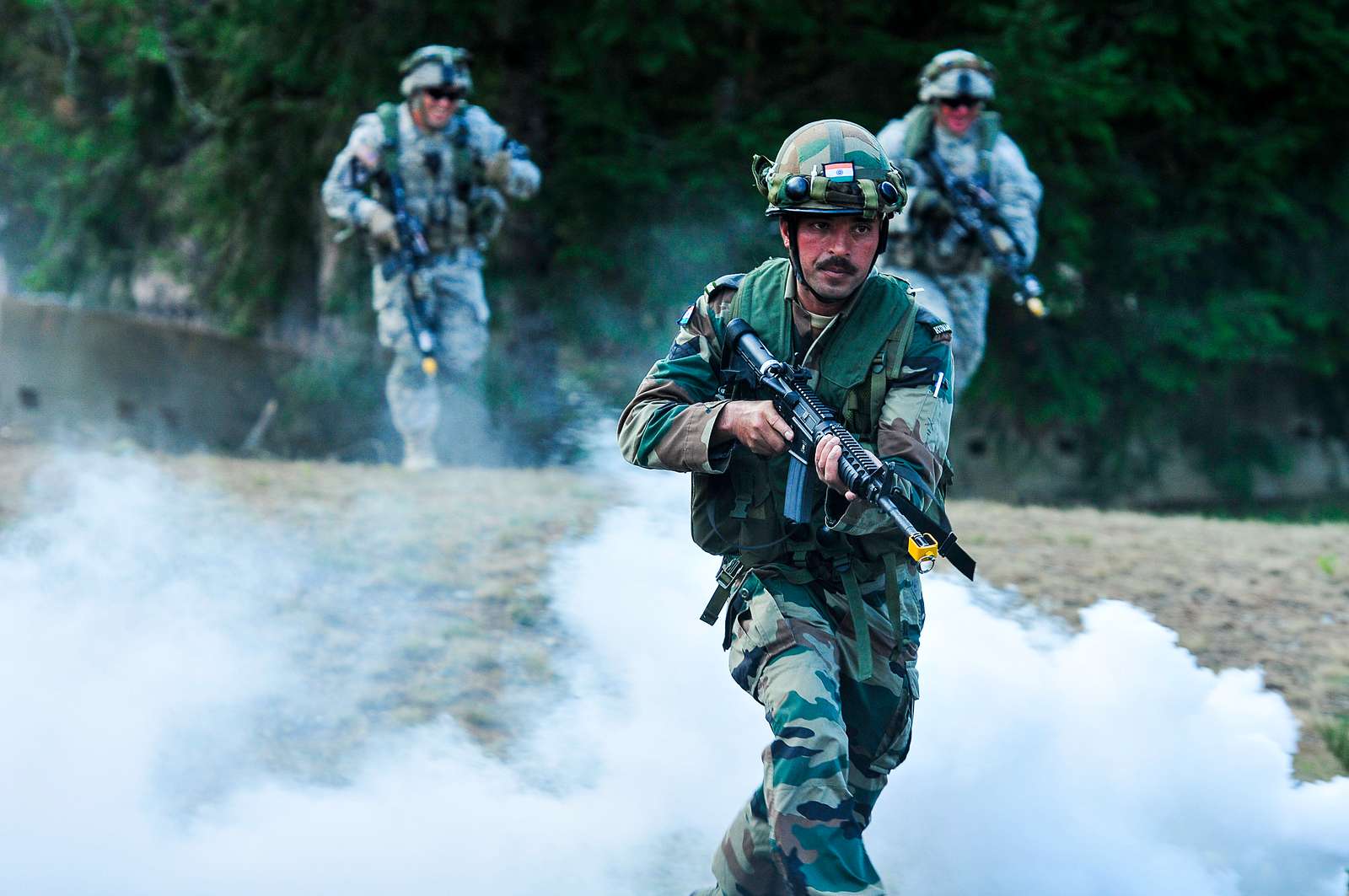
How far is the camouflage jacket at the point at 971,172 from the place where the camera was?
26.0 ft

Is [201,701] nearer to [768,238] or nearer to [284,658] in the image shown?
[284,658]

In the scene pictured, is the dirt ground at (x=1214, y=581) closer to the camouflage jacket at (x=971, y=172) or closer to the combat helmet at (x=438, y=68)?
the camouflage jacket at (x=971, y=172)

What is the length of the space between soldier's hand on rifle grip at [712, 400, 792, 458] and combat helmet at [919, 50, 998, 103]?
16.6ft

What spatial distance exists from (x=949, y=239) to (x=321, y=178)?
A: 256 inches

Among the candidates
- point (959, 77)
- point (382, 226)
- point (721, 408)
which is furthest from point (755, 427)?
point (382, 226)

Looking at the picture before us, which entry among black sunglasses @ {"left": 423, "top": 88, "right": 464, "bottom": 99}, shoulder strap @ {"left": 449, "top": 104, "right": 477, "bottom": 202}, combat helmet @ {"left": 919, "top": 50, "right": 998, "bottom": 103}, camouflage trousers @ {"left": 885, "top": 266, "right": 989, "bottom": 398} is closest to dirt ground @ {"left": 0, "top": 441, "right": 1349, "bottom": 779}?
camouflage trousers @ {"left": 885, "top": 266, "right": 989, "bottom": 398}

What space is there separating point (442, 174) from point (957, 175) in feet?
9.63

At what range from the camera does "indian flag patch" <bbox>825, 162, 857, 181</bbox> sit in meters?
2.98

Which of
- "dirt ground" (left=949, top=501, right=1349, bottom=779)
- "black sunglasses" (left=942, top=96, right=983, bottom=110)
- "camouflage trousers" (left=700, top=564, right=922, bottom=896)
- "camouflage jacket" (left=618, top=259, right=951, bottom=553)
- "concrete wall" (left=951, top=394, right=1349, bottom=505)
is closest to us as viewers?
"camouflage trousers" (left=700, top=564, right=922, bottom=896)

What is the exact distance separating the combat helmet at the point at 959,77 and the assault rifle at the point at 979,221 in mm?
359

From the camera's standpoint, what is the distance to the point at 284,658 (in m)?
5.42

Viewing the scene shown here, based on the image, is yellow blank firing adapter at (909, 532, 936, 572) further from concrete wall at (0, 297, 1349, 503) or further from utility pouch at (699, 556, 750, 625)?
concrete wall at (0, 297, 1349, 503)

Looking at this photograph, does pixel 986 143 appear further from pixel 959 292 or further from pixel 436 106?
pixel 436 106

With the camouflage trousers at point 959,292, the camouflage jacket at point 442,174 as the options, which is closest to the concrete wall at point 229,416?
the camouflage jacket at point 442,174
